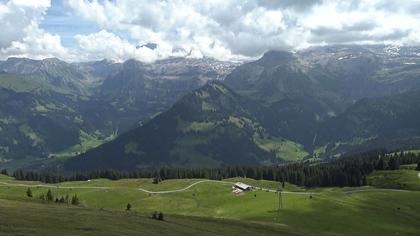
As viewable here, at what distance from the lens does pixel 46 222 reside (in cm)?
7856

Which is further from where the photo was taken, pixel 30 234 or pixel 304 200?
pixel 304 200

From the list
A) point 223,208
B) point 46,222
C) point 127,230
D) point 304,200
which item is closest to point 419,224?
point 304,200

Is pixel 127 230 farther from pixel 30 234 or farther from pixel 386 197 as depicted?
pixel 386 197

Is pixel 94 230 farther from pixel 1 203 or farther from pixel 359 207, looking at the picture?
pixel 359 207

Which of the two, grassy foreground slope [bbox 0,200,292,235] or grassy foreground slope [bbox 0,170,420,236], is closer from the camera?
grassy foreground slope [bbox 0,200,292,235]

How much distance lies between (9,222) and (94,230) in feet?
41.6

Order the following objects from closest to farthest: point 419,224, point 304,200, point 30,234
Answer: point 30,234 < point 419,224 < point 304,200

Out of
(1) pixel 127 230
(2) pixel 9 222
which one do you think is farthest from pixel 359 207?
(2) pixel 9 222

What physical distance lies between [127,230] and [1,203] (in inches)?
1353

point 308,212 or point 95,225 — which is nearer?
point 95,225

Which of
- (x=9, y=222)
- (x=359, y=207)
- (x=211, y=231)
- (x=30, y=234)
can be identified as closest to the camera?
(x=30, y=234)

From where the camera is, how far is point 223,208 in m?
185

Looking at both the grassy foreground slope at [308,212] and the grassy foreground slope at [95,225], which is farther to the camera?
the grassy foreground slope at [308,212]

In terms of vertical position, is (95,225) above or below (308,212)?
above
